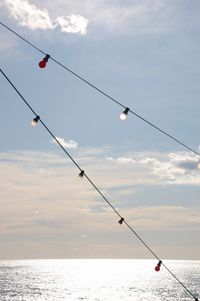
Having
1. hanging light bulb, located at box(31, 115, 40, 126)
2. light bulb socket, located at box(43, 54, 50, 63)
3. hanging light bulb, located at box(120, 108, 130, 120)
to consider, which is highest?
light bulb socket, located at box(43, 54, 50, 63)

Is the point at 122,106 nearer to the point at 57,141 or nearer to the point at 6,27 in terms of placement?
the point at 57,141

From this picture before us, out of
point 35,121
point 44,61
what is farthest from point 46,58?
point 35,121

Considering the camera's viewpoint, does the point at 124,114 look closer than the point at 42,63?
No

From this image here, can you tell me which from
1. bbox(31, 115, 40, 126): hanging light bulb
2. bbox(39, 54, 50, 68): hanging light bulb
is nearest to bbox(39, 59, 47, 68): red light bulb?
bbox(39, 54, 50, 68): hanging light bulb

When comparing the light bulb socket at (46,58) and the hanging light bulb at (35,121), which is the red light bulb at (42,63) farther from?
the hanging light bulb at (35,121)

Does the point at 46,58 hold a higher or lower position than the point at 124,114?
higher

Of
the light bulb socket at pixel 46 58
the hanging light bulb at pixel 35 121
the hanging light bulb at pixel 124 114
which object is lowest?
the hanging light bulb at pixel 35 121

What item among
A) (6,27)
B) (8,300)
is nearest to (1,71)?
(6,27)

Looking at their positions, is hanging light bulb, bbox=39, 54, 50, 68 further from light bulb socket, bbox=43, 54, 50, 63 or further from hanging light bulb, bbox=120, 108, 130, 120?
hanging light bulb, bbox=120, 108, 130, 120

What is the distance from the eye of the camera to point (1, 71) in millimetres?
12391

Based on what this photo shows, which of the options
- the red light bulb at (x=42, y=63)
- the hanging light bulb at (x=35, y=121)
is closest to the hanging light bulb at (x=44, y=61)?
the red light bulb at (x=42, y=63)

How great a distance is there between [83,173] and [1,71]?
13.6ft

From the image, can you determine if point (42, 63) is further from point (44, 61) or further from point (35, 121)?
point (35, 121)

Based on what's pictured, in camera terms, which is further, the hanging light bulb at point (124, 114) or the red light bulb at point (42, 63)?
the hanging light bulb at point (124, 114)
